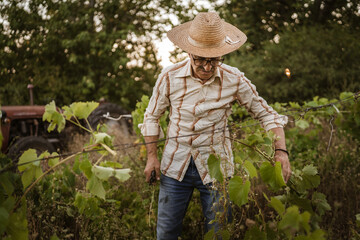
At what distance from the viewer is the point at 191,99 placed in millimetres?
2037

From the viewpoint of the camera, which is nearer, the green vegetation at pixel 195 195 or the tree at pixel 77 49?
the green vegetation at pixel 195 195

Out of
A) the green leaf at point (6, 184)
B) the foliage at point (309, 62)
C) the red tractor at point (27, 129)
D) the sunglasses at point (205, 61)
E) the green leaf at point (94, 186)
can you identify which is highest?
the green leaf at point (6, 184)

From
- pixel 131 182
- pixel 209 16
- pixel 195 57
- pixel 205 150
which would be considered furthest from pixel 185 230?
pixel 209 16

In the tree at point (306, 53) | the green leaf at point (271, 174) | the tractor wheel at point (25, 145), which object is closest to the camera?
the green leaf at point (271, 174)

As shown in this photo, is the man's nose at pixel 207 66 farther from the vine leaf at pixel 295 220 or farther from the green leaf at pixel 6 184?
the green leaf at pixel 6 184

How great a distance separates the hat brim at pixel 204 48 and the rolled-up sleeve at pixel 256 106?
0.70 feet

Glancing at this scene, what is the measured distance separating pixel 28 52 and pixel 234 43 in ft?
24.4

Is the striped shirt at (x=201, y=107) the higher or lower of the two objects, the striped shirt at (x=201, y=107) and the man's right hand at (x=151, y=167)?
the higher

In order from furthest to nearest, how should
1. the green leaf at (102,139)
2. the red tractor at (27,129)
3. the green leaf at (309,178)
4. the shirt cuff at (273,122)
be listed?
the red tractor at (27,129)
the shirt cuff at (273,122)
the green leaf at (309,178)
the green leaf at (102,139)

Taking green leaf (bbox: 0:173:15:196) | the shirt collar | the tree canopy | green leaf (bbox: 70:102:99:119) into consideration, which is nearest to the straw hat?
the shirt collar

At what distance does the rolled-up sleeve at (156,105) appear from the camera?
2.05 meters

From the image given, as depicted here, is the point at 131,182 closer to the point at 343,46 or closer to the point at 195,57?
the point at 195,57

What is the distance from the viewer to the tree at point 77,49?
801 cm

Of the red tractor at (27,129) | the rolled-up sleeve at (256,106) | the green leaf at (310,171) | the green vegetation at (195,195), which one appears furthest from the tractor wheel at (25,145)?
the green leaf at (310,171)
